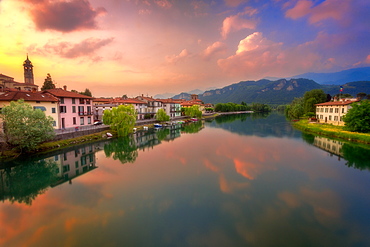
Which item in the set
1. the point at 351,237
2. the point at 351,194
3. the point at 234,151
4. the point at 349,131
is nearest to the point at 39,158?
the point at 234,151

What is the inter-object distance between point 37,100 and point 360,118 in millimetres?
62025

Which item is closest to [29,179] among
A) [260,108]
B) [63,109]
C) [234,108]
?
[63,109]

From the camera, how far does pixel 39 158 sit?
26.0m

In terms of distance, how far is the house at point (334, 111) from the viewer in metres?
46.5

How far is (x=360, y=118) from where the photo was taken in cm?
3694

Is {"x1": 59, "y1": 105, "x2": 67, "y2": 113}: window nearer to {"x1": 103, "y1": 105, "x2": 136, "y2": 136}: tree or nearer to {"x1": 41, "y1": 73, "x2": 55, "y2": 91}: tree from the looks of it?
{"x1": 103, "y1": 105, "x2": 136, "y2": 136}: tree

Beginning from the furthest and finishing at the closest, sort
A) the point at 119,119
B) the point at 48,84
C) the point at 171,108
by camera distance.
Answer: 1. the point at 171,108
2. the point at 48,84
3. the point at 119,119

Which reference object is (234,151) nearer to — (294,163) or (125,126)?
(294,163)

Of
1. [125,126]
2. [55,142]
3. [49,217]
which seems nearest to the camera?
[49,217]

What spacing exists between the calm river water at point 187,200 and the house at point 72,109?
14385 mm

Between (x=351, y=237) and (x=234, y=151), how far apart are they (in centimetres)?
2069

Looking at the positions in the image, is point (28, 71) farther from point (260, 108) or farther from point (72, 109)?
point (260, 108)

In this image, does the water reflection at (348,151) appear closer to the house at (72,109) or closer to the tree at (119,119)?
the tree at (119,119)

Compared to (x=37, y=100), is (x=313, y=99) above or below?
above
